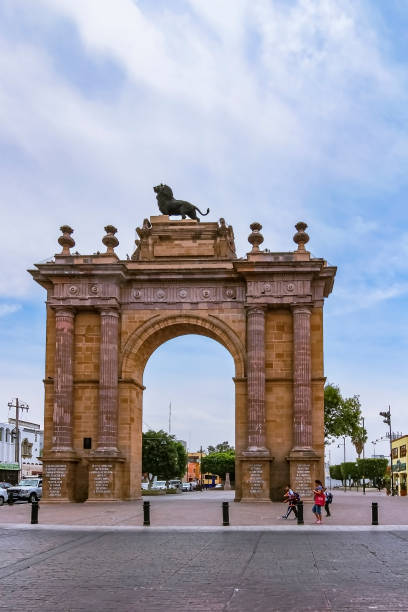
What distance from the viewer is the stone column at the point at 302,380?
110ft

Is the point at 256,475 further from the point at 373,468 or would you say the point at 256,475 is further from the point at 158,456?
the point at 373,468

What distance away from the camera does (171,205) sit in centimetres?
3834

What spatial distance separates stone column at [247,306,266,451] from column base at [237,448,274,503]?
338mm

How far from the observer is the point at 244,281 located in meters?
35.5

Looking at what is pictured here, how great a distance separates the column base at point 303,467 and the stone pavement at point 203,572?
530 inches

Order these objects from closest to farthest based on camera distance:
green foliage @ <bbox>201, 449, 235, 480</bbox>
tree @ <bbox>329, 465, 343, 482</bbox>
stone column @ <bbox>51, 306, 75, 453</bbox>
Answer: stone column @ <bbox>51, 306, 75, 453</bbox>
green foliage @ <bbox>201, 449, 235, 480</bbox>
tree @ <bbox>329, 465, 343, 482</bbox>

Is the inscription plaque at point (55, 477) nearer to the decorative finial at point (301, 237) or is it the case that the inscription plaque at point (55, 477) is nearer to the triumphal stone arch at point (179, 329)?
the triumphal stone arch at point (179, 329)

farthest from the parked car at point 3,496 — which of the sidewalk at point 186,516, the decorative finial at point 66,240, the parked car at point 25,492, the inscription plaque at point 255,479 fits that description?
the inscription plaque at point 255,479

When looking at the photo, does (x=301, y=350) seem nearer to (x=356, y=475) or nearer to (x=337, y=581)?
(x=337, y=581)

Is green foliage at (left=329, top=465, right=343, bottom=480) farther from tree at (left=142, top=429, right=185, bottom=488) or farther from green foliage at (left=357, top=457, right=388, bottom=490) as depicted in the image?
tree at (left=142, top=429, right=185, bottom=488)

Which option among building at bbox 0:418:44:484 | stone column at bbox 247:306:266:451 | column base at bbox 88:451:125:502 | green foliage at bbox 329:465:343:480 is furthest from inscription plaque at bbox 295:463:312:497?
green foliage at bbox 329:465:343:480

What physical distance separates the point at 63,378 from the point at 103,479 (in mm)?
4768

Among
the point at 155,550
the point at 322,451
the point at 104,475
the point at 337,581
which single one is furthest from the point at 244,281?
the point at 337,581

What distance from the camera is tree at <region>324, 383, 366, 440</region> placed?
2805 inches
